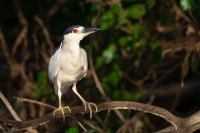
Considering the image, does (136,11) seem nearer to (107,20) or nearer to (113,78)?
(107,20)

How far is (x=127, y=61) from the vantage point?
5492 millimetres

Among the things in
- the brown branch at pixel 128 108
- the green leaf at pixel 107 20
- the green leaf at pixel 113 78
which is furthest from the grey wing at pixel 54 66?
the green leaf at pixel 113 78

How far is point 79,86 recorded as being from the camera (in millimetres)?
5582

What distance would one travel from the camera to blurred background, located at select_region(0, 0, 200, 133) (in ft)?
16.3

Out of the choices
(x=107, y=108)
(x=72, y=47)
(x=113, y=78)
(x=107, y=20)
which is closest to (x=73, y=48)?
(x=72, y=47)

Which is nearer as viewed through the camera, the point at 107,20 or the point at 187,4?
the point at 187,4

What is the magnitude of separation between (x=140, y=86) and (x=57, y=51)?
138 centimetres

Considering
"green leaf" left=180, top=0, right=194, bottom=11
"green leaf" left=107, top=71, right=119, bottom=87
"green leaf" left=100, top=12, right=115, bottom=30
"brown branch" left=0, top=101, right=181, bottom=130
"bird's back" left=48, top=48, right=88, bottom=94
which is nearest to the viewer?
"brown branch" left=0, top=101, right=181, bottom=130

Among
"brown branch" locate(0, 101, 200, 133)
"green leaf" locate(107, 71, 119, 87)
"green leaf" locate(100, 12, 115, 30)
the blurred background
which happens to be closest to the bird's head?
the blurred background

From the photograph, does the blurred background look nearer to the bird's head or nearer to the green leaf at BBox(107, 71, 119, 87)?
the green leaf at BBox(107, 71, 119, 87)

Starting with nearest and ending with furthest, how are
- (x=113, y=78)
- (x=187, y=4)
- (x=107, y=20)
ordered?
(x=187, y=4) < (x=107, y=20) < (x=113, y=78)

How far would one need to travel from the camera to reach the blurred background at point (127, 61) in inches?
195

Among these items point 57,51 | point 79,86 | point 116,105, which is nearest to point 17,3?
point 79,86

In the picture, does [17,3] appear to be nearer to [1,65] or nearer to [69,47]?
[1,65]
